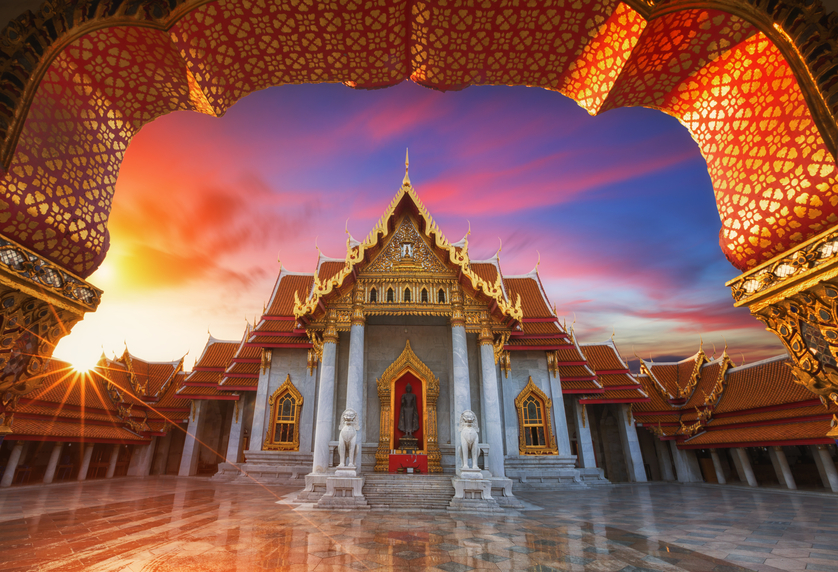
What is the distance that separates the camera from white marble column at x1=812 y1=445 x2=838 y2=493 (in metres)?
14.0

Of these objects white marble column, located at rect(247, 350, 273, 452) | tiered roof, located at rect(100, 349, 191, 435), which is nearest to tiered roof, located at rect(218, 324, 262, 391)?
white marble column, located at rect(247, 350, 273, 452)

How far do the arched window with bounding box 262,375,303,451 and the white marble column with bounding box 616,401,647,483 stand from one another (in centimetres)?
1621

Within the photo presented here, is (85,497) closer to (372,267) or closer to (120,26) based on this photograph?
(372,267)

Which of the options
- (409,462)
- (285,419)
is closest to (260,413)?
(285,419)

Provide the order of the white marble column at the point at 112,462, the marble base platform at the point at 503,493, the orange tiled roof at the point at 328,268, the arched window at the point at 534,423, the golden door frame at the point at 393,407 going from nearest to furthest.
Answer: the marble base platform at the point at 503,493, the golden door frame at the point at 393,407, the arched window at the point at 534,423, the orange tiled roof at the point at 328,268, the white marble column at the point at 112,462

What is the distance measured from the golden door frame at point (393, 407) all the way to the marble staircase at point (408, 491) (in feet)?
4.05

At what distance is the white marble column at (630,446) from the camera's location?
769 inches

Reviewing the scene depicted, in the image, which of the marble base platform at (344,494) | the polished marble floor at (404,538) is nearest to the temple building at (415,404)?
the marble base platform at (344,494)

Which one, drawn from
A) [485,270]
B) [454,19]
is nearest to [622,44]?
[454,19]

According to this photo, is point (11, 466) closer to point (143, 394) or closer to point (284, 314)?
point (143, 394)

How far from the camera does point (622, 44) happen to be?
314 centimetres

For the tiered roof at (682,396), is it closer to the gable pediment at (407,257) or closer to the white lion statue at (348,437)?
the gable pediment at (407,257)

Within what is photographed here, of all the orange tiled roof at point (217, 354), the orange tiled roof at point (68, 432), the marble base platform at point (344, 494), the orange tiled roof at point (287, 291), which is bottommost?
the marble base platform at point (344, 494)

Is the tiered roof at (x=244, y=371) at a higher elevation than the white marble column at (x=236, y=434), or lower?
higher
